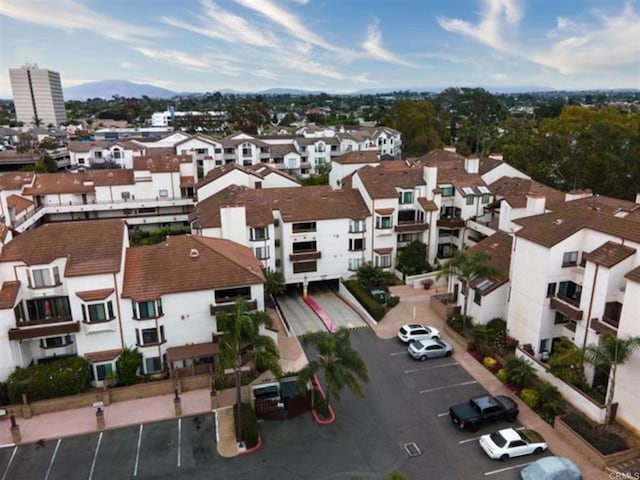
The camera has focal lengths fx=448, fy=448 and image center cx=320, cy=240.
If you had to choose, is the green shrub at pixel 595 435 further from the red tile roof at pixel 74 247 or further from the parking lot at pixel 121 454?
the red tile roof at pixel 74 247

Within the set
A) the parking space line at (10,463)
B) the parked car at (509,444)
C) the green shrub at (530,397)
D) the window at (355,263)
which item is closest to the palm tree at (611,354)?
the green shrub at (530,397)

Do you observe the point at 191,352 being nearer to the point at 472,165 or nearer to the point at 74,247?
the point at 74,247

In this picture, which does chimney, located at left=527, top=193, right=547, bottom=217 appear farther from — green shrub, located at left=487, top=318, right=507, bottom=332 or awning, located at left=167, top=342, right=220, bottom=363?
awning, located at left=167, top=342, right=220, bottom=363

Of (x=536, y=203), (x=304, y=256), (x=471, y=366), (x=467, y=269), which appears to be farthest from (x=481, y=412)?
(x=304, y=256)

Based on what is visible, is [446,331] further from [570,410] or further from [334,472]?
[334,472]

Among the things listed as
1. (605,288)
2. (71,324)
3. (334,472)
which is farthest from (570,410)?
(71,324)

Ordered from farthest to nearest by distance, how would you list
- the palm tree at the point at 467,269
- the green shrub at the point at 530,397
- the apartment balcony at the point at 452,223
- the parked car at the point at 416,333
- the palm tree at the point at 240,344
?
the apartment balcony at the point at 452,223
the parked car at the point at 416,333
the palm tree at the point at 467,269
the green shrub at the point at 530,397
the palm tree at the point at 240,344
